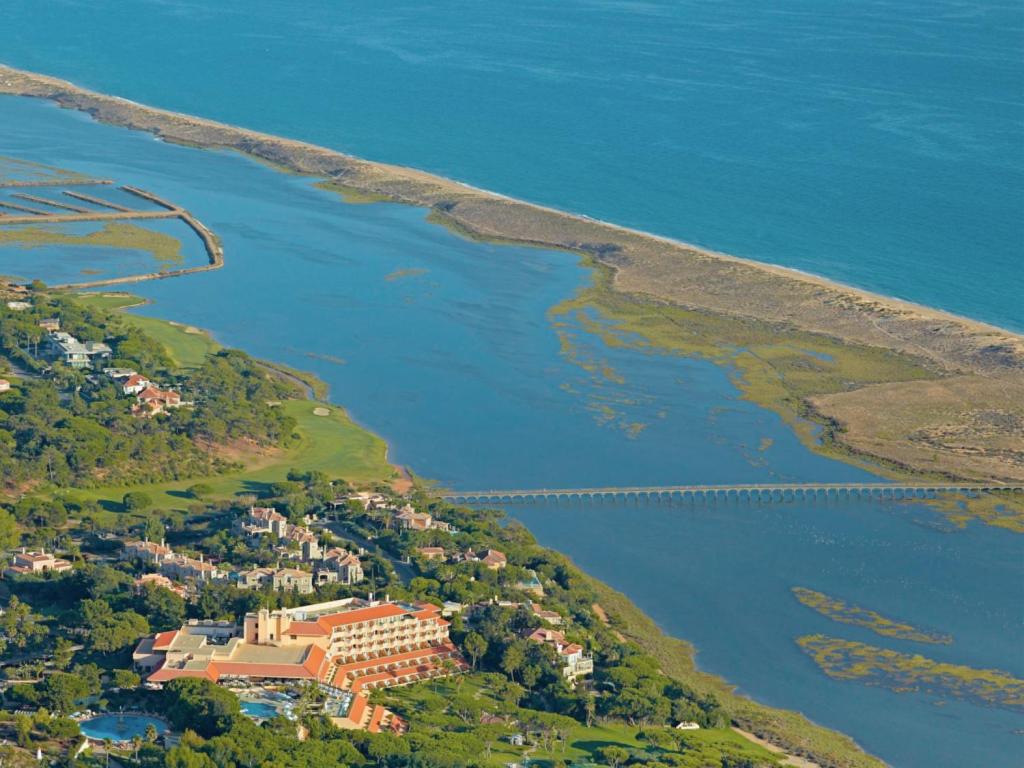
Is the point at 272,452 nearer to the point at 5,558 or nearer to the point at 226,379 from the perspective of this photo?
the point at 226,379

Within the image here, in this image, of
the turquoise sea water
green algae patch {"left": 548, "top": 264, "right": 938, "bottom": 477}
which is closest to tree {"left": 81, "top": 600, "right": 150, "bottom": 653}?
green algae patch {"left": 548, "top": 264, "right": 938, "bottom": 477}

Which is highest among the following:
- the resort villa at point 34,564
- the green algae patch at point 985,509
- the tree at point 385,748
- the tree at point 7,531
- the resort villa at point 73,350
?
the green algae patch at point 985,509

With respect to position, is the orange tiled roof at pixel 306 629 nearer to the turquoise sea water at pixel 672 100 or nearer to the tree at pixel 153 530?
the tree at pixel 153 530

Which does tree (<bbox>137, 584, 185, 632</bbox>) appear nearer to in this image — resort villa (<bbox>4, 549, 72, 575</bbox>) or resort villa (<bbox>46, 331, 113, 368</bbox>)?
resort villa (<bbox>4, 549, 72, 575</bbox>)

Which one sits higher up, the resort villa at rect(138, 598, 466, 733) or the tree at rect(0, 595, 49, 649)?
the resort villa at rect(138, 598, 466, 733)

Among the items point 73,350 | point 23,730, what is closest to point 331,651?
point 23,730

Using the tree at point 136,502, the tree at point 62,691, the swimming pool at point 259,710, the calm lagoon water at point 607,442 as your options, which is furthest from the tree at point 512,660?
the tree at point 136,502

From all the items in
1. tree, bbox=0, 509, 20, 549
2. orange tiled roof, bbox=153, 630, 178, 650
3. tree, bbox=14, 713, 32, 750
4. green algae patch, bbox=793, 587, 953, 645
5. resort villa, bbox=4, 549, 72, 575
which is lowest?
tree, bbox=0, 509, 20, 549
